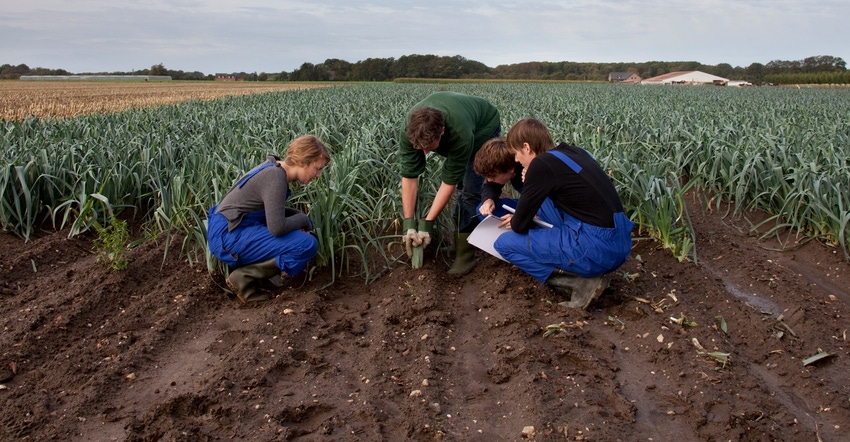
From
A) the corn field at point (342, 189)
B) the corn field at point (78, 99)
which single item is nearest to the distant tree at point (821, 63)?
the corn field at point (78, 99)

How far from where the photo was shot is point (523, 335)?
299 cm

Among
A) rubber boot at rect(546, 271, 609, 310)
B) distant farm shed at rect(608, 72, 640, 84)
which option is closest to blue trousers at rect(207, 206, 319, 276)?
rubber boot at rect(546, 271, 609, 310)

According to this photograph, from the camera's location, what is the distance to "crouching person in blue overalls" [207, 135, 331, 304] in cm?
321

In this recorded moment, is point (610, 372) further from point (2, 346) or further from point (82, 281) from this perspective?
point (82, 281)

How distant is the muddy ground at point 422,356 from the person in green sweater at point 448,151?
0.85ft

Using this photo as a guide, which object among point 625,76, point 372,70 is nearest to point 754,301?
point 372,70

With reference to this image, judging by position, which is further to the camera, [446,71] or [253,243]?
[446,71]

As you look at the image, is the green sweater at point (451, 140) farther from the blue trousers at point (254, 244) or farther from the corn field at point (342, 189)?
the blue trousers at point (254, 244)

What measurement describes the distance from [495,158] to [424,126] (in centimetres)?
48

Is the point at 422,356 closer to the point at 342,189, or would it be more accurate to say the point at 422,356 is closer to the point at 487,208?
the point at 487,208

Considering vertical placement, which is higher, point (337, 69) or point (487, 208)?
point (337, 69)

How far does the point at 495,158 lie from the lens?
3.45 meters

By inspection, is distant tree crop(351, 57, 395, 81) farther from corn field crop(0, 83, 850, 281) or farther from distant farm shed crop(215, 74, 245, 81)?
corn field crop(0, 83, 850, 281)

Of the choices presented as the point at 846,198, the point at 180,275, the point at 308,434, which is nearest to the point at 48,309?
the point at 180,275
